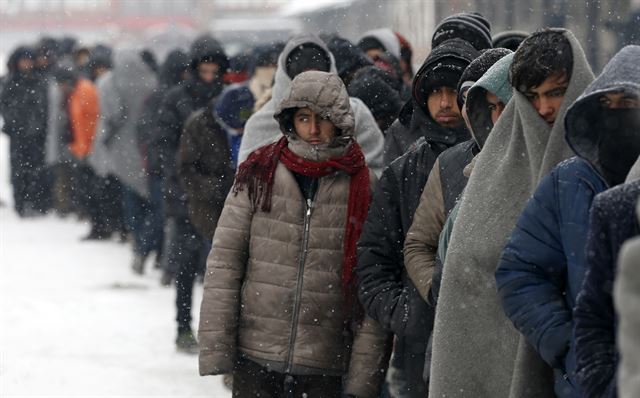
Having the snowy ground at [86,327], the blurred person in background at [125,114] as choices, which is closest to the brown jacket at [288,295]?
the snowy ground at [86,327]

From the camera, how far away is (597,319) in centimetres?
303

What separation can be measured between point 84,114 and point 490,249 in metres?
11.2

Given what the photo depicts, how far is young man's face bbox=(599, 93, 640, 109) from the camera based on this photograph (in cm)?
338

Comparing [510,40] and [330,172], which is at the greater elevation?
[510,40]

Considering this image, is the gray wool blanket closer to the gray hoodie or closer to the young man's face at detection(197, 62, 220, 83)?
the gray hoodie

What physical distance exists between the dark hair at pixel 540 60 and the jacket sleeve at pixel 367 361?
140cm

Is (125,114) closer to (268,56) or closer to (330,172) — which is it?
(268,56)

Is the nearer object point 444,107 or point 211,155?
point 444,107

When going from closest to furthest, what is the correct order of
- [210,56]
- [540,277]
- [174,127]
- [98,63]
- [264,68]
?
[540,277]
[264,68]
[210,56]
[174,127]
[98,63]

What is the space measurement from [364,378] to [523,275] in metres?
1.53

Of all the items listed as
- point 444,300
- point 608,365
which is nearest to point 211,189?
point 444,300

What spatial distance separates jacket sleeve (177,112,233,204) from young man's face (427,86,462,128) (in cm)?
289

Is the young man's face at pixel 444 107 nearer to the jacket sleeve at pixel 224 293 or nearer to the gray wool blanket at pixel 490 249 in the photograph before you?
the jacket sleeve at pixel 224 293

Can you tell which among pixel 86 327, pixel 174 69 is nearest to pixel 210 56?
pixel 174 69
